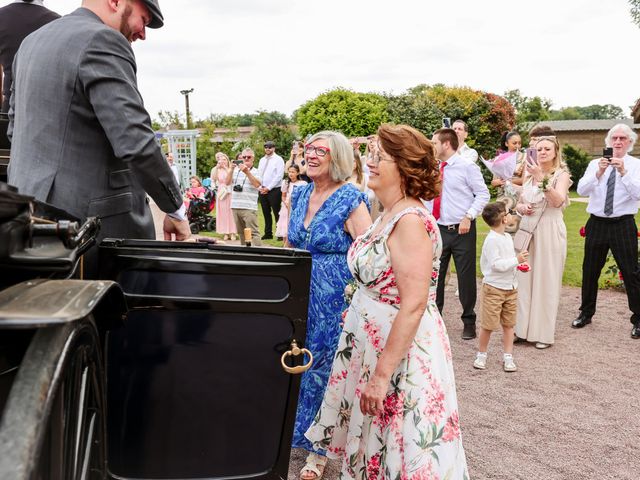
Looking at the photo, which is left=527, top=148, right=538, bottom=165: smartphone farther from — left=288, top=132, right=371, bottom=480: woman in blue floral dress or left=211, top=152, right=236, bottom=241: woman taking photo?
left=211, top=152, right=236, bottom=241: woman taking photo

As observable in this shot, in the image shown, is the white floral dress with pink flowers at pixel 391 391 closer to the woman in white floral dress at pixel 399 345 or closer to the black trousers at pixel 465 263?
the woman in white floral dress at pixel 399 345

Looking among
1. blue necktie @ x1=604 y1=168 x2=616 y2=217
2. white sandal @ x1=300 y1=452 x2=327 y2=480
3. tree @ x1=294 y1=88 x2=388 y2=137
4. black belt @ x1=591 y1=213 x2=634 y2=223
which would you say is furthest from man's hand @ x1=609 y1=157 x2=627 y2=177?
tree @ x1=294 y1=88 x2=388 y2=137

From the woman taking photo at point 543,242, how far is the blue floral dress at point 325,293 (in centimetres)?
303

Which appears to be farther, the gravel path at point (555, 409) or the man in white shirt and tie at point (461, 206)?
the man in white shirt and tie at point (461, 206)

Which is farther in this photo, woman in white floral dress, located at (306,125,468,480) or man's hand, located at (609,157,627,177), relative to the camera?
man's hand, located at (609,157,627,177)

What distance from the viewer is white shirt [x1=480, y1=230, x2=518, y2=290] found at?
5.30 meters

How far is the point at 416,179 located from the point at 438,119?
73.2 feet

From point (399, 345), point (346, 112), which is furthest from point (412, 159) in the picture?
point (346, 112)

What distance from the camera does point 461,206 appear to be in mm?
6426

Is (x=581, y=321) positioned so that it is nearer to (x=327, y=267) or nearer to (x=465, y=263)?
(x=465, y=263)

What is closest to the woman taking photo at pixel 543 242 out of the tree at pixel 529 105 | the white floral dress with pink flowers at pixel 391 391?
the white floral dress with pink flowers at pixel 391 391

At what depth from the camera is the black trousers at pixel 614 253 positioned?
6.36 m

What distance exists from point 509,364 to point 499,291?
2.15ft

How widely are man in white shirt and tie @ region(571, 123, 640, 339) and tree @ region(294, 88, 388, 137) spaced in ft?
59.5
